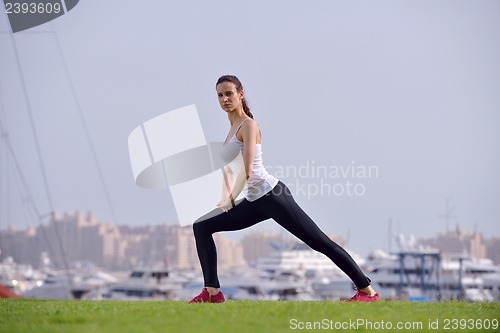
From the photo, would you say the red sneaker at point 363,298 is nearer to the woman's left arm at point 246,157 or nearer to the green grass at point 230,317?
the green grass at point 230,317

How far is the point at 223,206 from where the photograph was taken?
8180 millimetres

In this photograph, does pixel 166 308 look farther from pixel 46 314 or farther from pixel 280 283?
pixel 280 283

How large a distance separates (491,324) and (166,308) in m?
2.58

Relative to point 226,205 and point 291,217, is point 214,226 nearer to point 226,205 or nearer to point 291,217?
point 226,205

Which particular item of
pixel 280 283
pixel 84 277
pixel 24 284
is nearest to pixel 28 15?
pixel 280 283

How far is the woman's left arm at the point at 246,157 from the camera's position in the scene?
795 centimetres

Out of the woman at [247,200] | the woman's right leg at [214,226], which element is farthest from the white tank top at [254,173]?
the woman's right leg at [214,226]

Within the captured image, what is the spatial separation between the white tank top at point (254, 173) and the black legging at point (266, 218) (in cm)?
5

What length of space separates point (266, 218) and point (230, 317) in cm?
136

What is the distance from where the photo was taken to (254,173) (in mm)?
8078

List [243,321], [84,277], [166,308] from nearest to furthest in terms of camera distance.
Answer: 1. [243,321]
2. [166,308]
3. [84,277]

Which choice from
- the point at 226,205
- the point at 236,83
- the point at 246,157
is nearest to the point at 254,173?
the point at 246,157

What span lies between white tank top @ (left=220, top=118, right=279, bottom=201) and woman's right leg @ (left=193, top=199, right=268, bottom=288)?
5.0 inches

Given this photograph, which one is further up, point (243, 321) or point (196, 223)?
point (196, 223)
